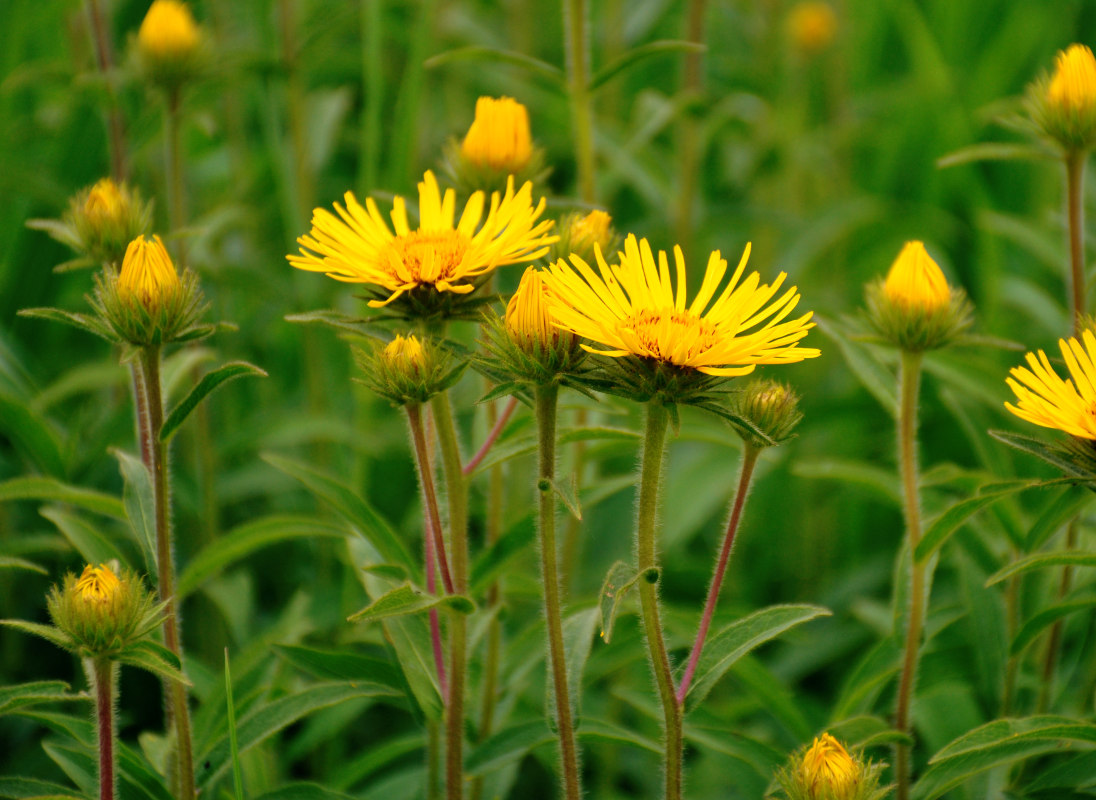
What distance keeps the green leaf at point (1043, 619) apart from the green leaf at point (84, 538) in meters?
1.32

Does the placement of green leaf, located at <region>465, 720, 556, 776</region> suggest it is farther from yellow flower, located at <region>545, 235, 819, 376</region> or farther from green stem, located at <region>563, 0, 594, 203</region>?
green stem, located at <region>563, 0, 594, 203</region>

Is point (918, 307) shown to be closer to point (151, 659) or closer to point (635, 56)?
point (635, 56)

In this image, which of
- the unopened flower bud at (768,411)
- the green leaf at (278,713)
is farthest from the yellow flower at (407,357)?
the green leaf at (278,713)

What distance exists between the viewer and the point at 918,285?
1492 millimetres

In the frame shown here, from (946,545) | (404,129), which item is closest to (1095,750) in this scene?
(946,545)

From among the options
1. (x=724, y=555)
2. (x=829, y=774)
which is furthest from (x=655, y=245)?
(x=829, y=774)

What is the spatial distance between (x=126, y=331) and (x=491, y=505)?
69 centimetres

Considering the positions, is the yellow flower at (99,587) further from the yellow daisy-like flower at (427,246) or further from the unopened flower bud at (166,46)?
the unopened flower bud at (166,46)

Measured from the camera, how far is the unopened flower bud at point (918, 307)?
4.88 ft

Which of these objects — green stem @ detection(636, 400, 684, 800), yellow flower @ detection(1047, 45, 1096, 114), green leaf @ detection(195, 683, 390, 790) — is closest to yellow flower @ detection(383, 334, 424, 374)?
green stem @ detection(636, 400, 684, 800)

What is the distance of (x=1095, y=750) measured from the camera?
4.71 feet

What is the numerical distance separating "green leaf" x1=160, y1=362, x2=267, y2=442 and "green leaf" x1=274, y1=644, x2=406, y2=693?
1.25 ft

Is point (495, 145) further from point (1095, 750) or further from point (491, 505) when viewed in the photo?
point (1095, 750)

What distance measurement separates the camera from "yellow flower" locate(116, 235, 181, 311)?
1299mm
